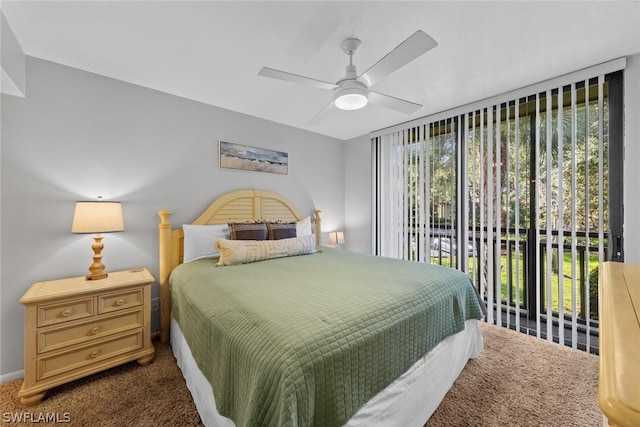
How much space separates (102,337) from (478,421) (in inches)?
102

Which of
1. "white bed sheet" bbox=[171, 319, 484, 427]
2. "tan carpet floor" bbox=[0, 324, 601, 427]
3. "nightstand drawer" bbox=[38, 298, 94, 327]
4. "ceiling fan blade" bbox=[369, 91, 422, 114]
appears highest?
Result: "ceiling fan blade" bbox=[369, 91, 422, 114]

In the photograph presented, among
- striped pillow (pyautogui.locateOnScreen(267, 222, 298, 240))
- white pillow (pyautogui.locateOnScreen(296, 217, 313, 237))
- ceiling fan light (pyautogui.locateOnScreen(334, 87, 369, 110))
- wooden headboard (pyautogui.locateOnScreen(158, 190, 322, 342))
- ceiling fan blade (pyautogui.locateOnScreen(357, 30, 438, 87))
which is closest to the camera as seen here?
ceiling fan blade (pyautogui.locateOnScreen(357, 30, 438, 87))

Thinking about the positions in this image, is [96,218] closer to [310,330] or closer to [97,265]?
[97,265]

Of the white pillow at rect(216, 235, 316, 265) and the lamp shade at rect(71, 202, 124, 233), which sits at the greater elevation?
the lamp shade at rect(71, 202, 124, 233)

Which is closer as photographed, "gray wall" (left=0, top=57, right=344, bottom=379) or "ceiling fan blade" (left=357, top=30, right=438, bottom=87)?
"ceiling fan blade" (left=357, top=30, right=438, bottom=87)

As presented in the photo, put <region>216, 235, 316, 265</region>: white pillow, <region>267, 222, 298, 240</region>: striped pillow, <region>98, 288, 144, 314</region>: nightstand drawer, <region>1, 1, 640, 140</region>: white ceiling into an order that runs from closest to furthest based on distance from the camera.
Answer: <region>1, 1, 640, 140</region>: white ceiling
<region>98, 288, 144, 314</region>: nightstand drawer
<region>216, 235, 316, 265</region>: white pillow
<region>267, 222, 298, 240</region>: striped pillow

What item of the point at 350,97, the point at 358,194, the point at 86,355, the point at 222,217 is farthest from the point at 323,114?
the point at 86,355

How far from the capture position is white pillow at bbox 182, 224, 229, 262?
101 inches

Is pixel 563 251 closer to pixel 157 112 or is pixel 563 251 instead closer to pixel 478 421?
pixel 478 421

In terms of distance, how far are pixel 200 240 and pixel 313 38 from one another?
6.68 feet

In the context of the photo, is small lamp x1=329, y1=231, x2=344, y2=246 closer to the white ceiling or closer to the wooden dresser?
the white ceiling

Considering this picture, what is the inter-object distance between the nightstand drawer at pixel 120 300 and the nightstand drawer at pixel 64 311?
0.20 ft

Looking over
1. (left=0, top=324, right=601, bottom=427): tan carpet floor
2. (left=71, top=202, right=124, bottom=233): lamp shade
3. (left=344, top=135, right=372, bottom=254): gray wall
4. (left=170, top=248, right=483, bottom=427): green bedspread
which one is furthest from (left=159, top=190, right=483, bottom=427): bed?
(left=344, top=135, right=372, bottom=254): gray wall

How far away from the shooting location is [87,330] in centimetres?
189
